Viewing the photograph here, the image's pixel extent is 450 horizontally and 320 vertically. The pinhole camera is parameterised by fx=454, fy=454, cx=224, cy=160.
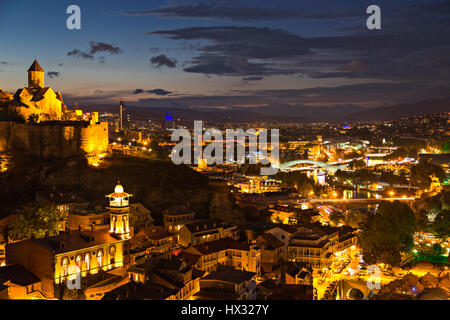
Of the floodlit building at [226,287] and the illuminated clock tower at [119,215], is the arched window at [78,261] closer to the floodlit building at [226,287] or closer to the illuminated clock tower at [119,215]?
the illuminated clock tower at [119,215]

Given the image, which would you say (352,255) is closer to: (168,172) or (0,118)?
(168,172)

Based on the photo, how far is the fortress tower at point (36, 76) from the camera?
27906 millimetres

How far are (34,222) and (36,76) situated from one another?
1417 cm

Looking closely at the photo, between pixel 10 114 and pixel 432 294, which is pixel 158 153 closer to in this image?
pixel 10 114

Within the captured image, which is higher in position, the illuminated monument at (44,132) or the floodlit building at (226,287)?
the illuminated monument at (44,132)

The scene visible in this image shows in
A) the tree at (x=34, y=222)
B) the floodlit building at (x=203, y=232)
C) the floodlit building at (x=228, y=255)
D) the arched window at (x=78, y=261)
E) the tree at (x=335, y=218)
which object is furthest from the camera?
the tree at (x=335, y=218)

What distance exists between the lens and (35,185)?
73.8ft

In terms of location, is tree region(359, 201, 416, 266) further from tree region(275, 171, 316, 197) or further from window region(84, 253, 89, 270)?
tree region(275, 171, 316, 197)

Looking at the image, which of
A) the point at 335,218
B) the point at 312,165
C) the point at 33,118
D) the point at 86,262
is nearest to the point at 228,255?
the point at 86,262

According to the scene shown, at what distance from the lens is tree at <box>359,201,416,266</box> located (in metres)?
20.1

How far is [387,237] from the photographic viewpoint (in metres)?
21.2

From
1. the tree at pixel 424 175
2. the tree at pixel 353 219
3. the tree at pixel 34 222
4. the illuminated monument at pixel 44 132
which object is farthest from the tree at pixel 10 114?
the tree at pixel 424 175

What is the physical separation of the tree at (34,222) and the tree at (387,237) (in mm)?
13502

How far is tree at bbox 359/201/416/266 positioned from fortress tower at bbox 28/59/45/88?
20.9 metres
